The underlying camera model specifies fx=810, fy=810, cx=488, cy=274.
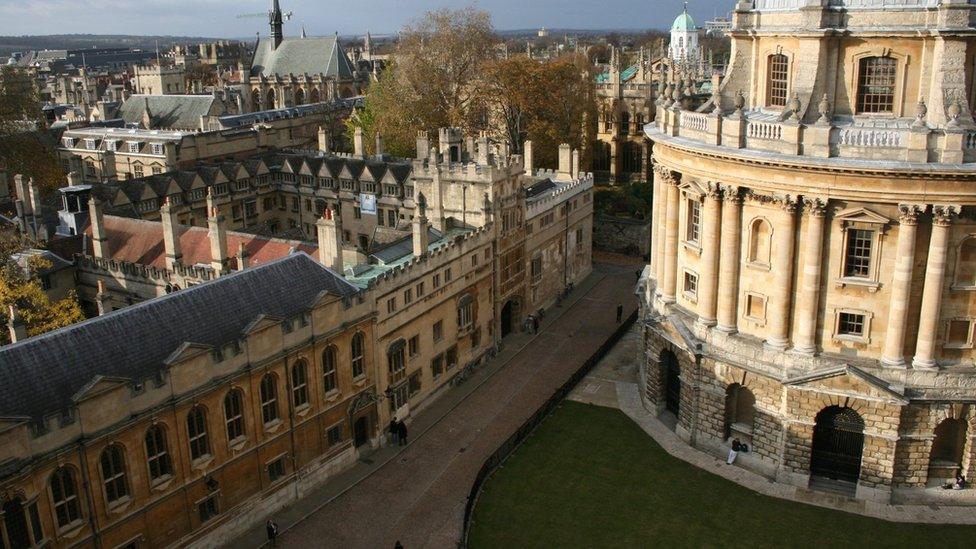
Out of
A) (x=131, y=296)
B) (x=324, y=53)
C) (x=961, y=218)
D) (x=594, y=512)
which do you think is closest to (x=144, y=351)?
(x=131, y=296)

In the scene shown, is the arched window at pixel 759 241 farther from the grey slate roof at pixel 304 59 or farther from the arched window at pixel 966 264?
the grey slate roof at pixel 304 59

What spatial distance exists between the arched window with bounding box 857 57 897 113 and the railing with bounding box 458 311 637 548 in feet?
62.3

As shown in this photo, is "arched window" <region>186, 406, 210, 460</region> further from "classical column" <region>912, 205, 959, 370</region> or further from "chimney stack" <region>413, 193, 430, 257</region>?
"classical column" <region>912, 205, 959, 370</region>

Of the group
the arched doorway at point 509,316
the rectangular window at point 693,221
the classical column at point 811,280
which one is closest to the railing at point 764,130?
the classical column at point 811,280

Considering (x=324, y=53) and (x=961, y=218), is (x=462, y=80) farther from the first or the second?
(x=961, y=218)

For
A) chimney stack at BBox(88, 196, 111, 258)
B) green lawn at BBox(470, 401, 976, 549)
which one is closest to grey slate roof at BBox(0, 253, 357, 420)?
green lawn at BBox(470, 401, 976, 549)

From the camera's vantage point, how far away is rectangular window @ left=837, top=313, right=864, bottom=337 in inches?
1277

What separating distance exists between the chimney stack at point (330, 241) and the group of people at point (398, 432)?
7545mm

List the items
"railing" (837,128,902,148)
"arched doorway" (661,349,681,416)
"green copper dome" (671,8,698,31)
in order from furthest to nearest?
"green copper dome" (671,8,698,31) → "arched doorway" (661,349,681,416) → "railing" (837,128,902,148)

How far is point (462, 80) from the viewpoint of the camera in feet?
255

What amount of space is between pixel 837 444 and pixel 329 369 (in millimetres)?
21306

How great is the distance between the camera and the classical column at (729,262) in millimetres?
33969

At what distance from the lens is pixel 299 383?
32500 millimetres

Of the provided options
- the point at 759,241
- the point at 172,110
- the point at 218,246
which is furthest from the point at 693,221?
the point at 172,110
